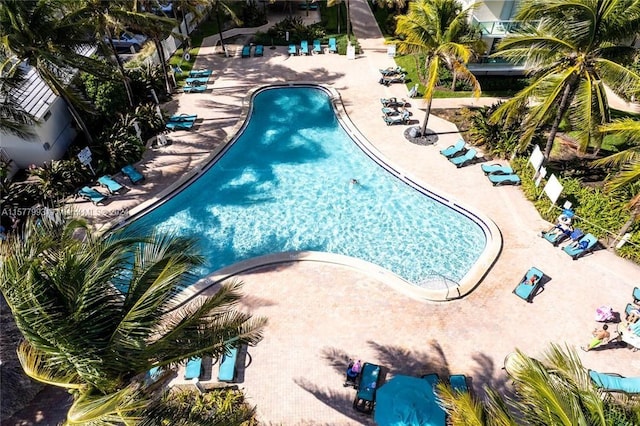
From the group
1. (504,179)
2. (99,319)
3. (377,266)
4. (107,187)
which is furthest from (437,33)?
(99,319)

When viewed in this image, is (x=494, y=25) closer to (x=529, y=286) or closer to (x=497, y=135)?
(x=497, y=135)

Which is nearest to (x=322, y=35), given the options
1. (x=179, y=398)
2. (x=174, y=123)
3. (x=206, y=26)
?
(x=206, y=26)

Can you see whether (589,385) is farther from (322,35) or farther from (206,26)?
(206,26)

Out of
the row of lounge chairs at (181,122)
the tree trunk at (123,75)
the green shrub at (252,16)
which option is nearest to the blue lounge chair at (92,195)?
the row of lounge chairs at (181,122)

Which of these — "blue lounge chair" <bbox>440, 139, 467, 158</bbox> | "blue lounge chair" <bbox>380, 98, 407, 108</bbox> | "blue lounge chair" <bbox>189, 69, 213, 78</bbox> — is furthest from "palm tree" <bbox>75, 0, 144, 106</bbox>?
"blue lounge chair" <bbox>440, 139, 467, 158</bbox>

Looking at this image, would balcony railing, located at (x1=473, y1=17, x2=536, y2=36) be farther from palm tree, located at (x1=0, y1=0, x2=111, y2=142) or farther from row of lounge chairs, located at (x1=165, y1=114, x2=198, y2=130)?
palm tree, located at (x1=0, y1=0, x2=111, y2=142)

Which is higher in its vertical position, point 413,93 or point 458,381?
point 413,93

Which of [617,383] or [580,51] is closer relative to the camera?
[617,383]
